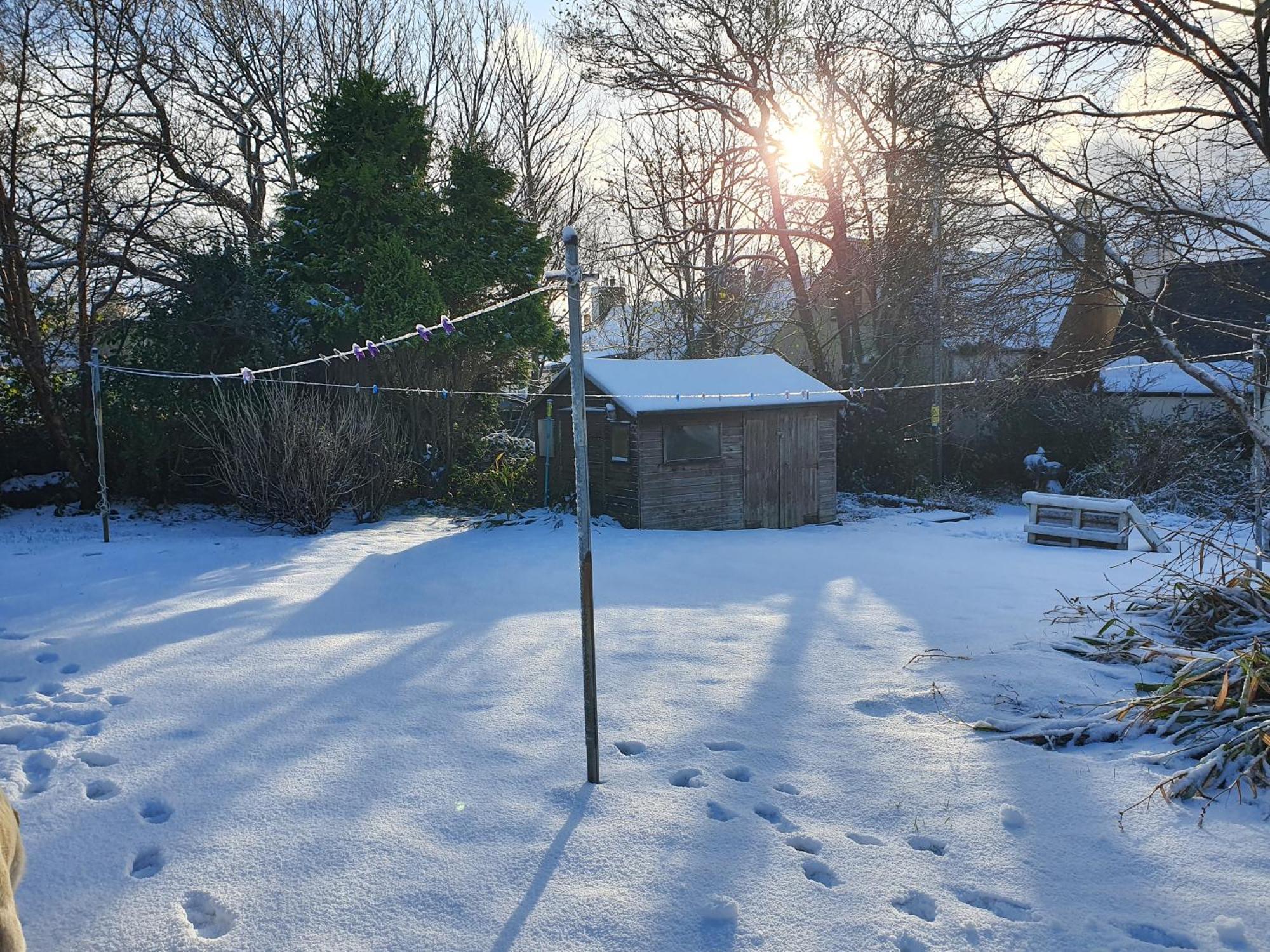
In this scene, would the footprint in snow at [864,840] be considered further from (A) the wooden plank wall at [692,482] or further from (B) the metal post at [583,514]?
(A) the wooden plank wall at [692,482]

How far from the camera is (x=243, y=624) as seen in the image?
287 inches

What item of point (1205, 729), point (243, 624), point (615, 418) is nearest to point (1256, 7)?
point (1205, 729)

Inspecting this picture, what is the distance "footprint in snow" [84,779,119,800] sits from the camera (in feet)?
13.4

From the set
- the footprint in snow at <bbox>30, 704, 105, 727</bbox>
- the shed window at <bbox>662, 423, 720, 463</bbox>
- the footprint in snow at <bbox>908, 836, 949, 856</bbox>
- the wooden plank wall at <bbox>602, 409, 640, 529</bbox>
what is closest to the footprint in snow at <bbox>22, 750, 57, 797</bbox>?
the footprint in snow at <bbox>30, 704, 105, 727</bbox>

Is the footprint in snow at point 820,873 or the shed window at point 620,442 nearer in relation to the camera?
the footprint in snow at point 820,873

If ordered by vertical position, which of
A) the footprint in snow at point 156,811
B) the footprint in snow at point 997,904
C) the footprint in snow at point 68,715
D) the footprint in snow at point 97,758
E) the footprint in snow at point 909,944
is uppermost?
the footprint in snow at point 68,715

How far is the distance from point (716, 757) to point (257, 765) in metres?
2.31

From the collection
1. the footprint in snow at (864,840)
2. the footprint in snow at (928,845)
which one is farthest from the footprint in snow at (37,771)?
the footprint in snow at (928,845)

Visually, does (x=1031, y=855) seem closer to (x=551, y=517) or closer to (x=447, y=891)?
(x=447, y=891)

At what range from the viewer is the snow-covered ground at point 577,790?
309 centimetres

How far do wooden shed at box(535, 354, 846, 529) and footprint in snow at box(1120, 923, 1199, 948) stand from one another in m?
10.5

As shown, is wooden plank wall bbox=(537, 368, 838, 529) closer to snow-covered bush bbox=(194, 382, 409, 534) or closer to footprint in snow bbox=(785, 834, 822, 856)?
snow-covered bush bbox=(194, 382, 409, 534)

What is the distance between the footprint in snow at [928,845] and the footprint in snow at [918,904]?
319 mm

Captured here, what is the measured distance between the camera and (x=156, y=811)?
3.94 metres
